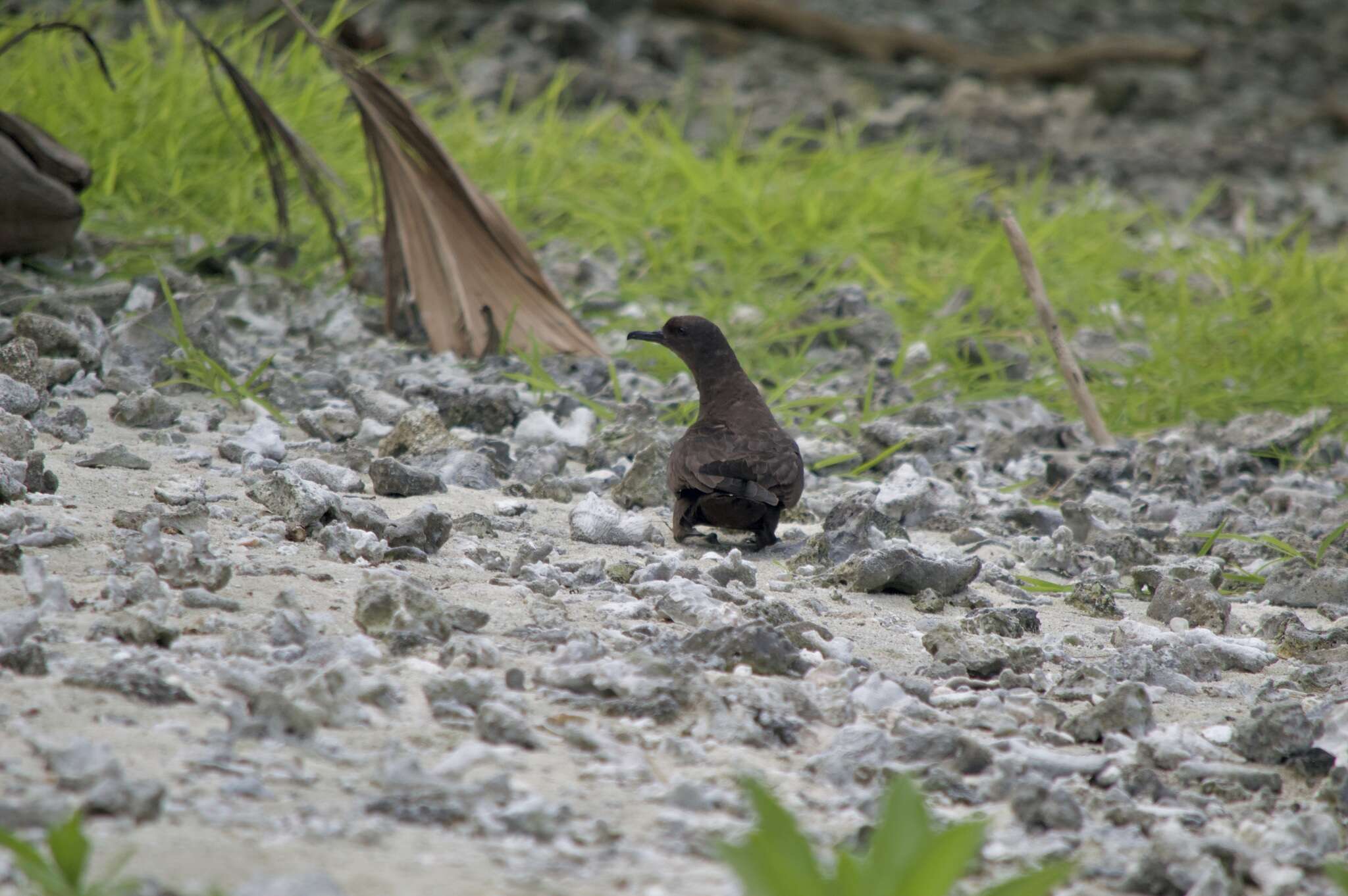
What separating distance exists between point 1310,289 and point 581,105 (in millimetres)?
4617

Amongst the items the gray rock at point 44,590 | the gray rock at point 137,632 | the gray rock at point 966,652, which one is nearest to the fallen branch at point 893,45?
the gray rock at point 966,652

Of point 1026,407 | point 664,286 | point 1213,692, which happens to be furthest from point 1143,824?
point 664,286

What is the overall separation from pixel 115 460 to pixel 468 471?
839 millimetres

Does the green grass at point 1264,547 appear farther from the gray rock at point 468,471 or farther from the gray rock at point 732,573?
the gray rock at point 468,471

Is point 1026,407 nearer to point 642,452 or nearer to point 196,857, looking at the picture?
point 642,452

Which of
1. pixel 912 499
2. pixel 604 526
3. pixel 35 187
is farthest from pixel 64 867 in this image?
pixel 35 187

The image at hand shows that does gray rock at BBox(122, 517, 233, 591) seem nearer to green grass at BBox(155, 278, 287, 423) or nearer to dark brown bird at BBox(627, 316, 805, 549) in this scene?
dark brown bird at BBox(627, 316, 805, 549)

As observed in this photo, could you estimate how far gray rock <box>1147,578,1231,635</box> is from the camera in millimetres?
2768

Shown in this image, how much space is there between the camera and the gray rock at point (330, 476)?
3.05m

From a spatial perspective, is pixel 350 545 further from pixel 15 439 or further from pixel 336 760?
pixel 336 760

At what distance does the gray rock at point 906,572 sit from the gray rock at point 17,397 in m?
2.02

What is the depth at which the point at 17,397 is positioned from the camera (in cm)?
315

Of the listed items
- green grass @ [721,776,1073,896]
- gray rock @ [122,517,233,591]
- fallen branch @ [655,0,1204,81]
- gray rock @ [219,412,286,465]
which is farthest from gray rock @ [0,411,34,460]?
fallen branch @ [655,0,1204,81]

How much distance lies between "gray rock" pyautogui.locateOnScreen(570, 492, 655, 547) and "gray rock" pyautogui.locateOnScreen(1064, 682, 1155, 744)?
121 cm
